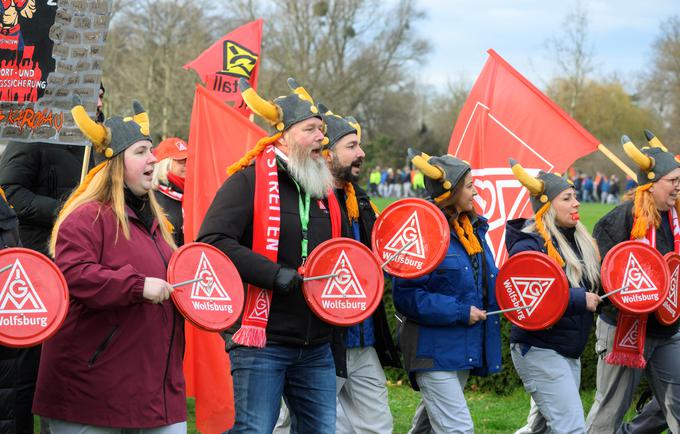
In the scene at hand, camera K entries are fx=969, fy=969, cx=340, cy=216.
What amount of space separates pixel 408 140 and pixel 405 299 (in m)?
64.3

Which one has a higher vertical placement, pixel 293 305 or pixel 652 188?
pixel 652 188

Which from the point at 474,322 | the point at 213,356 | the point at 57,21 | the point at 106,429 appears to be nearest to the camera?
the point at 106,429

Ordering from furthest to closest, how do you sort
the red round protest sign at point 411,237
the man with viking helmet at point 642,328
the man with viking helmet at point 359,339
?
the man with viking helmet at point 642,328, the man with viking helmet at point 359,339, the red round protest sign at point 411,237

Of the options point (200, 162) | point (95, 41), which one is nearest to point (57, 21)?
point (95, 41)

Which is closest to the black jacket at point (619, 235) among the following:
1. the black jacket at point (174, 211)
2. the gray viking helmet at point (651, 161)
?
the gray viking helmet at point (651, 161)

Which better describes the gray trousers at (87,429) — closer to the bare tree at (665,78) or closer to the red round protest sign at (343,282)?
the red round protest sign at (343,282)

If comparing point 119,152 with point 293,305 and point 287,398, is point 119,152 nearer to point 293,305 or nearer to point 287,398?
point 293,305

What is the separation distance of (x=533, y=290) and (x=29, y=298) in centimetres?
290

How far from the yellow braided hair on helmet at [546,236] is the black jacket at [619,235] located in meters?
0.68

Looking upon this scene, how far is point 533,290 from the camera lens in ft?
18.1

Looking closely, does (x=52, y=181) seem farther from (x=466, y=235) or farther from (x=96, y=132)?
(x=466, y=235)

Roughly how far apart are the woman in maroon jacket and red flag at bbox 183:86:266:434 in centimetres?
225

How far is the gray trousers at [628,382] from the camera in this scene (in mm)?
6211

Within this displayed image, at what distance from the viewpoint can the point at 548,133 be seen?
7875mm
